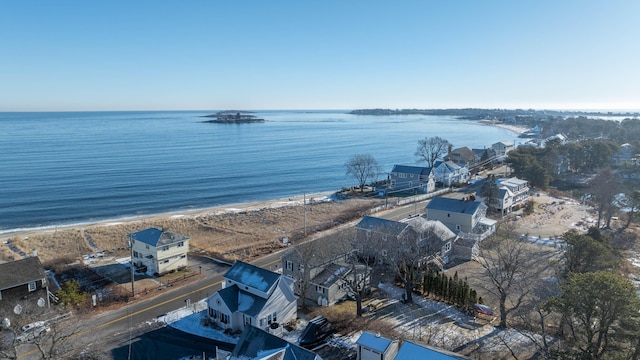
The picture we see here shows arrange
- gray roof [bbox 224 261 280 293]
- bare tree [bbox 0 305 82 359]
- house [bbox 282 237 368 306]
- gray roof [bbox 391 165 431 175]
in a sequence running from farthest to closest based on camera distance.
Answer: gray roof [bbox 391 165 431 175], house [bbox 282 237 368 306], gray roof [bbox 224 261 280 293], bare tree [bbox 0 305 82 359]

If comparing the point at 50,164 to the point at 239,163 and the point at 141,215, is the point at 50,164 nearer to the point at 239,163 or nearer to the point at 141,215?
the point at 239,163

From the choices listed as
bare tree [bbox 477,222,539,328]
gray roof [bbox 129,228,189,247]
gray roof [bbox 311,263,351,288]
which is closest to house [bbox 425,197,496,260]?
bare tree [bbox 477,222,539,328]

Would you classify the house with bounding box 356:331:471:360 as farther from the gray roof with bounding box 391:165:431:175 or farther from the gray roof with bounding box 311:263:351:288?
the gray roof with bounding box 391:165:431:175

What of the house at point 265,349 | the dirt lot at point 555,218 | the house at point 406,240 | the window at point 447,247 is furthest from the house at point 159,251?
the dirt lot at point 555,218

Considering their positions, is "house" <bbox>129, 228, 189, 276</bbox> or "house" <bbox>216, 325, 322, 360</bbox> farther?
"house" <bbox>129, 228, 189, 276</bbox>

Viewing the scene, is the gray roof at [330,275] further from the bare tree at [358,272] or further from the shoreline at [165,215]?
the shoreline at [165,215]

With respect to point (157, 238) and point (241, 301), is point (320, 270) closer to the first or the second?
point (241, 301)

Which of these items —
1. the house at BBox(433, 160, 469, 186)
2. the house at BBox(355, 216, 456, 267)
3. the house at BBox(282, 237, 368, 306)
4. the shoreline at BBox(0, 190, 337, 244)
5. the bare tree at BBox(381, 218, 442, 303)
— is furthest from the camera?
the house at BBox(433, 160, 469, 186)

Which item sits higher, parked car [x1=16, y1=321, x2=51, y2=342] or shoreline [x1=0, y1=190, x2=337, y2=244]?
parked car [x1=16, y1=321, x2=51, y2=342]
